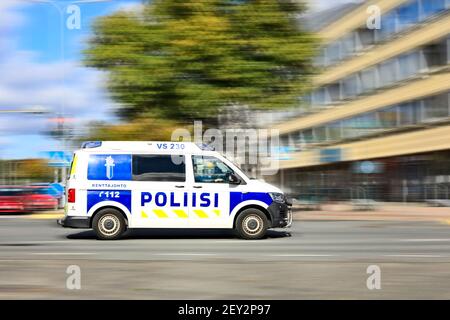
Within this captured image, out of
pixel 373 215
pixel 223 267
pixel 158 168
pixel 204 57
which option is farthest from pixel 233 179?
pixel 373 215

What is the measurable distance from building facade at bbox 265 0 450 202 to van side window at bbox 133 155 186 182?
16.2m

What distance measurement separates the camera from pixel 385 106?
1854 inches

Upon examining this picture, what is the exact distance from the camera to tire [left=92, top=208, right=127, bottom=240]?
15250mm

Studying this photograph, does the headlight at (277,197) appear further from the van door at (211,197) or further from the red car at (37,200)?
the red car at (37,200)

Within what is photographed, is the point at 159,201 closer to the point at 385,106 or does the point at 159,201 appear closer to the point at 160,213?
the point at 160,213

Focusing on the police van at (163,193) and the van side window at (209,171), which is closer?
the police van at (163,193)

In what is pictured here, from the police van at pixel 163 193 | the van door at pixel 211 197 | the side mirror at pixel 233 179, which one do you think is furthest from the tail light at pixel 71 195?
the side mirror at pixel 233 179

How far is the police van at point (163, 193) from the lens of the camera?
15.1 metres

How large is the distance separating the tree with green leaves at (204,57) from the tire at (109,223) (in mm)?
12255

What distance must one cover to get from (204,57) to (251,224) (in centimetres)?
1315

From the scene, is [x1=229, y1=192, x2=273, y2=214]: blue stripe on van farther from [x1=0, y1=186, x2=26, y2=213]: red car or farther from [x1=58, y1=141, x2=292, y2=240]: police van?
[x1=0, y1=186, x2=26, y2=213]: red car

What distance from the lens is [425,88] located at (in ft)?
138

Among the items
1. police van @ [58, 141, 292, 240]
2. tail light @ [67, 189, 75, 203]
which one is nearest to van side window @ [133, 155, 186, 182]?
police van @ [58, 141, 292, 240]
